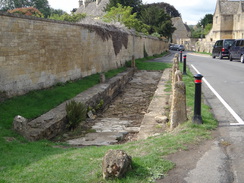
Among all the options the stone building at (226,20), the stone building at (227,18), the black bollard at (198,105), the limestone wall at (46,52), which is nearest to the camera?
the black bollard at (198,105)

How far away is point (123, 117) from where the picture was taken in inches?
424

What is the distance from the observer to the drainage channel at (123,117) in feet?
25.0

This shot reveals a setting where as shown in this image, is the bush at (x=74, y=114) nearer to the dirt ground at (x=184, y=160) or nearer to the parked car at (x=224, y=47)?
the dirt ground at (x=184, y=160)

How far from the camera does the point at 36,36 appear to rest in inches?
412

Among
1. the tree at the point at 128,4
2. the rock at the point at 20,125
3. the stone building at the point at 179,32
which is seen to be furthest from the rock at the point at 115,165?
the stone building at the point at 179,32

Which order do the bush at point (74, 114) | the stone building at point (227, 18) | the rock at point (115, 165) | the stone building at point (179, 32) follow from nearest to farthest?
the rock at point (115, 165) → the bush at point (74, 114) → the stone building at point (227, 18) → the stone building at point (179, 32)

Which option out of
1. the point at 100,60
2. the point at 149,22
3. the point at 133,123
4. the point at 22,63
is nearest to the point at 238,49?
the point at 100,60

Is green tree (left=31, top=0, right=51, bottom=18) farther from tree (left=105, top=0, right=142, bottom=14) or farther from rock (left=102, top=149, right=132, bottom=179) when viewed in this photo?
rock (left=102, top=149, right=132, bottom=179)

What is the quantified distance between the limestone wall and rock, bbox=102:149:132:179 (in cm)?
578

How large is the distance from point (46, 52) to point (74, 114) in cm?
358

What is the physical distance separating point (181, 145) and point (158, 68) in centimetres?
1767

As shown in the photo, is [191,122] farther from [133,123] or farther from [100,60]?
[100,60]

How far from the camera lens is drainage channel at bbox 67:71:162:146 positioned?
7629mm

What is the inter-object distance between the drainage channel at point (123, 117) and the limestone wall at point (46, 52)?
2.36m
